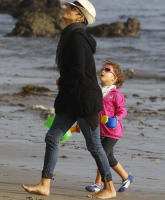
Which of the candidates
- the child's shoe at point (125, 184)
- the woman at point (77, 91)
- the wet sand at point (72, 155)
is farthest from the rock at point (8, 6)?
the woman at point (77, 91)

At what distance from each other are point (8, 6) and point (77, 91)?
54822 mm

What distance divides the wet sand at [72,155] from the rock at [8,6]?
152ft

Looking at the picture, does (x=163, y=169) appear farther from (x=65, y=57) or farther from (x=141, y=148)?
(x=65, y=57)

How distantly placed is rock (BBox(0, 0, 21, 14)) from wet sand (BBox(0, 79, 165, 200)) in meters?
46.2

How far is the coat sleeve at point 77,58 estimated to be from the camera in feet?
12.7

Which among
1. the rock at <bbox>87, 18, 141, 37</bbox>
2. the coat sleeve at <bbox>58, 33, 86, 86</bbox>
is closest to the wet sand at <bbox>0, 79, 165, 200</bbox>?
the coat sleeve at <bbox>58, 33, 86, 86</bbox>

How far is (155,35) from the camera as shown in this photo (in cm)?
3278

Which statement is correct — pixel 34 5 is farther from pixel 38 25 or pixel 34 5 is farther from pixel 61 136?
pixel 61 136

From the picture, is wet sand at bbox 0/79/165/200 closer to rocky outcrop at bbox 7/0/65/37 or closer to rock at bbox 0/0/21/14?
rocky outcrop at bbox 7/0/65/37

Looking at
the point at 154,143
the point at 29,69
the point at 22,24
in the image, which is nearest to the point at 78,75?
the point at 154,143

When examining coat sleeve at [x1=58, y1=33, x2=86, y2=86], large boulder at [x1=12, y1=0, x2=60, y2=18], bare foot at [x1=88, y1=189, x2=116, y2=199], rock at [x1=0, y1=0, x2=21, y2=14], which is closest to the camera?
coat sleeve at [x1=58, y1=33, x2=86, y2=86]

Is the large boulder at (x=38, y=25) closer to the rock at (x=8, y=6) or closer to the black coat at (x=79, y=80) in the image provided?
the rock at (x=8, y=6)

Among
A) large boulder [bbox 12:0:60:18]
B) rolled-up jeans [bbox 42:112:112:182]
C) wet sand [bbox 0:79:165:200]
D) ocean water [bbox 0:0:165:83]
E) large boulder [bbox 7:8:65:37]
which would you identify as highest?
rolled-up jeans [bbox 42:112:112:182]

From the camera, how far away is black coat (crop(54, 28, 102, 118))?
3.88 m
